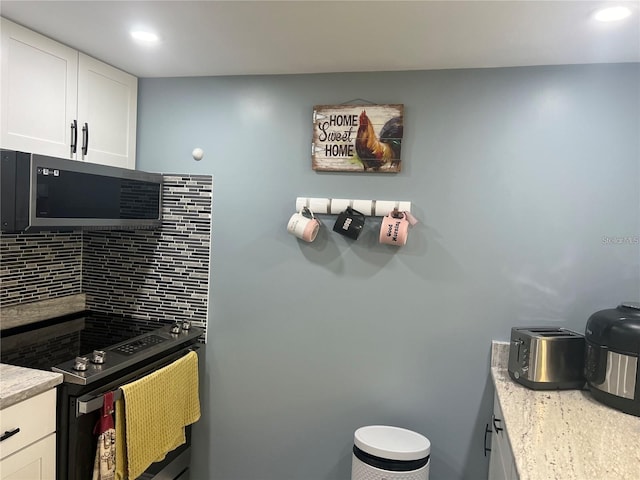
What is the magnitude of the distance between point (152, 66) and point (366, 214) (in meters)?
1.21

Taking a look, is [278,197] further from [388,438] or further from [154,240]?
[388,438]

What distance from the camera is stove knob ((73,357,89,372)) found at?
1.70m

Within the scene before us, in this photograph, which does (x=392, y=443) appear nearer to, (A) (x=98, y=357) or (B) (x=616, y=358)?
(B) (x=616, y=358)

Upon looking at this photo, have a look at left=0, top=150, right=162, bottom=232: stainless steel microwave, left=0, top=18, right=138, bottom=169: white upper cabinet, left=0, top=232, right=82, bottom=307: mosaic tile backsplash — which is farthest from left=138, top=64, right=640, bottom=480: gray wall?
left=0, top=232, right=82, bottom=307: mosaic tile backsplash

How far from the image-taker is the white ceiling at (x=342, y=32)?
1492 millimetres

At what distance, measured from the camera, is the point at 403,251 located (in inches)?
85.0

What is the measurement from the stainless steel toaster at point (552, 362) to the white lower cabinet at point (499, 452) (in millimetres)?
182

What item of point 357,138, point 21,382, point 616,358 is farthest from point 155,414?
point 616,358

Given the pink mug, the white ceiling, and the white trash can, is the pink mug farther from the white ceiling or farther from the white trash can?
the white trash can

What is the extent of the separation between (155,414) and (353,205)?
1.21m

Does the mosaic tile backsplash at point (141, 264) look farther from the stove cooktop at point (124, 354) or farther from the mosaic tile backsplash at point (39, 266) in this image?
the stove cooktop at point (124, 354)

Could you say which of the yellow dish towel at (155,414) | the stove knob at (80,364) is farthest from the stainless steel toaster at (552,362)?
the stove knob at (80,364)

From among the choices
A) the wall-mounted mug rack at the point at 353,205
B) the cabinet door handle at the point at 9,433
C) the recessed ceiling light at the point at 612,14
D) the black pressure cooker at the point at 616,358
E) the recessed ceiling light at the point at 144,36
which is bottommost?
the cabinet door handle at the point at 9,433

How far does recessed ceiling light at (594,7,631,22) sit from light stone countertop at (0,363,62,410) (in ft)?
6.97
